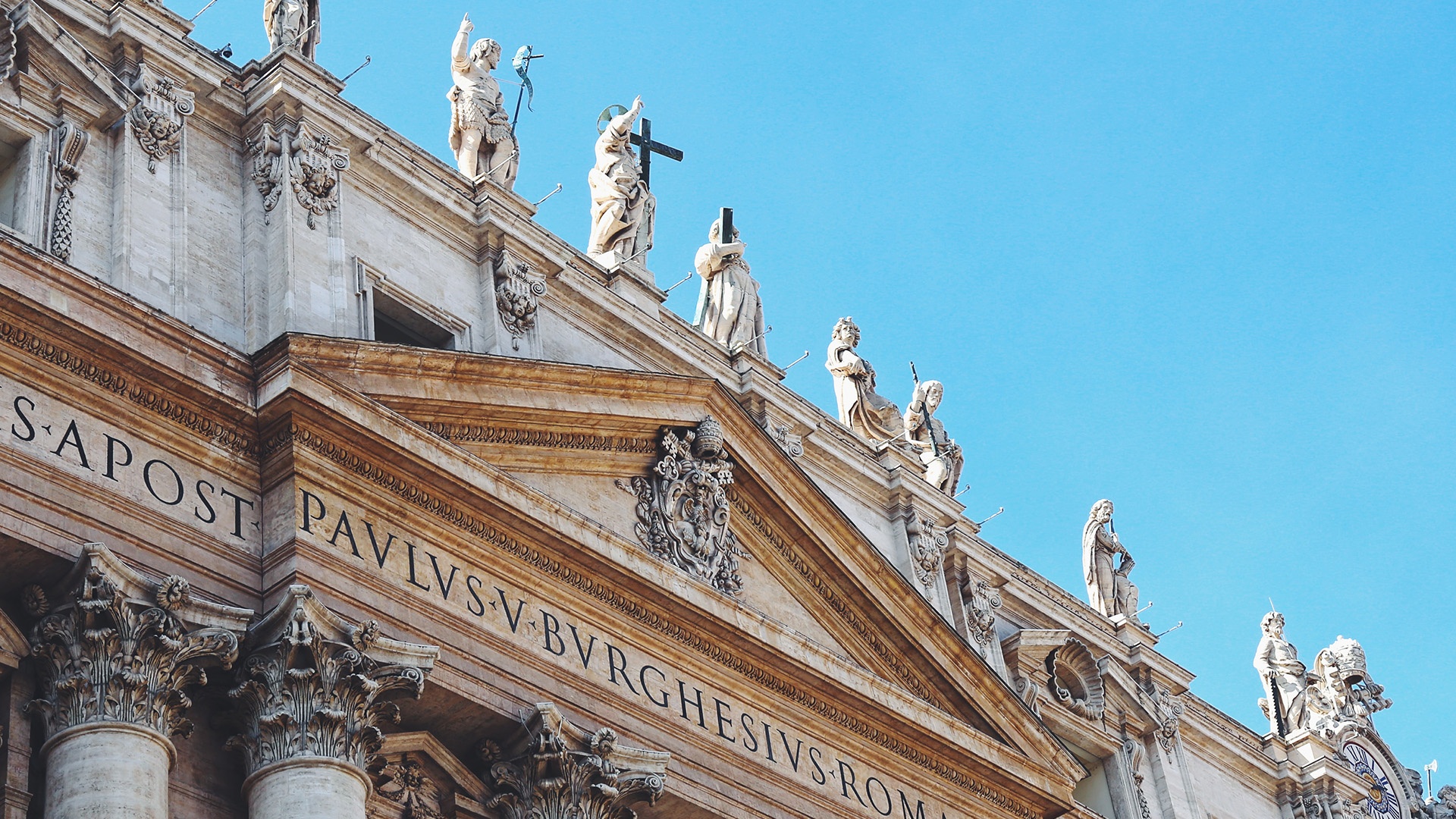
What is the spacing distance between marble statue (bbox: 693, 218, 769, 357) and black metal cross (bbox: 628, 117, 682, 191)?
41.2 inches

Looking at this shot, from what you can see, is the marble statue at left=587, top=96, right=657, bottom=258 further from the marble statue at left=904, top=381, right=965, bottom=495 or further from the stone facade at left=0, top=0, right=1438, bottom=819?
the marble statue at left=904, top=381, right=965, bottom=495

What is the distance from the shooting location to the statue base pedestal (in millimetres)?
24422

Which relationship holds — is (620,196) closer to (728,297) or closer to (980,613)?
(728,297)

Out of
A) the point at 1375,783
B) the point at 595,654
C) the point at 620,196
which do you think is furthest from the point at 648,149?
the point at 1375,783

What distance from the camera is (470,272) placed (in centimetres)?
2280

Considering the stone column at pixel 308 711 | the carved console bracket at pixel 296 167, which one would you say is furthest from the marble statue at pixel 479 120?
the stone column at pixel 308 711

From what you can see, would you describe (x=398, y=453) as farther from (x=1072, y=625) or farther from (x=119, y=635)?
(x=1072, y=625)

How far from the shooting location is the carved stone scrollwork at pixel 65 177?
1858 centimetres

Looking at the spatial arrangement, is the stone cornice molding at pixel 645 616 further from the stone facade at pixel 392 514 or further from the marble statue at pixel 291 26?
the marble statue at pixel 291 26

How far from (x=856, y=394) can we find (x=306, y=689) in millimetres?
12387

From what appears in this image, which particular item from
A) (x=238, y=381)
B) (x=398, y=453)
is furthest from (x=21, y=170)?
(x=398, y=453)

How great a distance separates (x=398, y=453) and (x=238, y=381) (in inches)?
56.3

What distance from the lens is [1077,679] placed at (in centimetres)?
2933

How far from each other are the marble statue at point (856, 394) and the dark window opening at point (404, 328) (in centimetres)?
697
